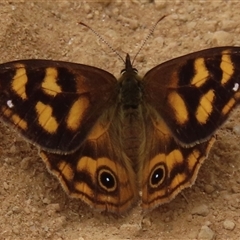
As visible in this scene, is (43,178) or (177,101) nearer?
(177,101)

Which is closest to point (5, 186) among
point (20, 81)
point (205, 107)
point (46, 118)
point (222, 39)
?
point (46, 118)

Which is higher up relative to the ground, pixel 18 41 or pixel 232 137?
pixel 18 41

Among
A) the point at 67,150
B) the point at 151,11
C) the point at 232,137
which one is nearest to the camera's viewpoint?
the point at 67,150

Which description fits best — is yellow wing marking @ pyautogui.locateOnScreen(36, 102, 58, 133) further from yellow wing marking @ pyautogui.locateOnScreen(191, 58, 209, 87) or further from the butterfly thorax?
yellow wing marking @ pyautogui.locateOnScreen(191, 58, 209, 87)

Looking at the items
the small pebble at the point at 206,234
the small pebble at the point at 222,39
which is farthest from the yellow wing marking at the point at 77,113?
the small pebble at the point at 222,39

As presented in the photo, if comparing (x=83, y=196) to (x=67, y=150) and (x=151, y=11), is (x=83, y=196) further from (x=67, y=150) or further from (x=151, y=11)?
(x=151, y=11)

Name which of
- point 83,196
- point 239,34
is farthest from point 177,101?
point 239,34

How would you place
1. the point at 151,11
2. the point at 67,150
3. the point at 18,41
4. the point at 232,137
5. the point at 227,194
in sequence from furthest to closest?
the point at 151,11 → the point at 18,41 → the point at 232,137 → the point at 227,194 → the point at 67,150
